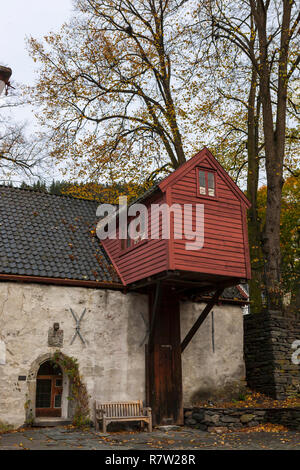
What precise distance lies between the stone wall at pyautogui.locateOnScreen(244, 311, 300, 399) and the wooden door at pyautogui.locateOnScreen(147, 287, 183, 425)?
2.93 metres

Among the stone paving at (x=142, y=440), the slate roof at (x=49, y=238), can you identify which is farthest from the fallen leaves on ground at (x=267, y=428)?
the slate roof at (x=49, y=238)

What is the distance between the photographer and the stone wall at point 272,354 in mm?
14500

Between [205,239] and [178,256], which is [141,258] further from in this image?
[205,239]

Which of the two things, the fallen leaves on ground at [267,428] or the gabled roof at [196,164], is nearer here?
the fallen leaves on ground at [267,428]

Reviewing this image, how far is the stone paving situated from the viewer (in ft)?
31.7

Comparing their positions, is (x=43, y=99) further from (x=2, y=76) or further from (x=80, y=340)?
(x=2, y=76)

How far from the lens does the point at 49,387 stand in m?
13.5

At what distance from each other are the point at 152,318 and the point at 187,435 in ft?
10.2

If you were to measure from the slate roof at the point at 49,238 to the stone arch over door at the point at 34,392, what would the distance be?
7.22 ft

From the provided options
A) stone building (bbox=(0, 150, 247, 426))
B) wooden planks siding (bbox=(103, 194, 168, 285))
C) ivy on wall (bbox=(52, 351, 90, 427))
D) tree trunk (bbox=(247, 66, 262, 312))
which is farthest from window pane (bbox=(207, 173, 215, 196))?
ivy on wall (bbox=(52, 351, 90, 427))

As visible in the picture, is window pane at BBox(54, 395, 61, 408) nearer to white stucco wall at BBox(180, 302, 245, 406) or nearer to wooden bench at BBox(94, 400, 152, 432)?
wooden bench at BBox(94, 400, 152, 432)

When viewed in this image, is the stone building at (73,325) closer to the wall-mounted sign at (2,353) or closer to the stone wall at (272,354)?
the wall-mounted sign at (2,353)

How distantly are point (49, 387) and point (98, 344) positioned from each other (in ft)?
6.77
